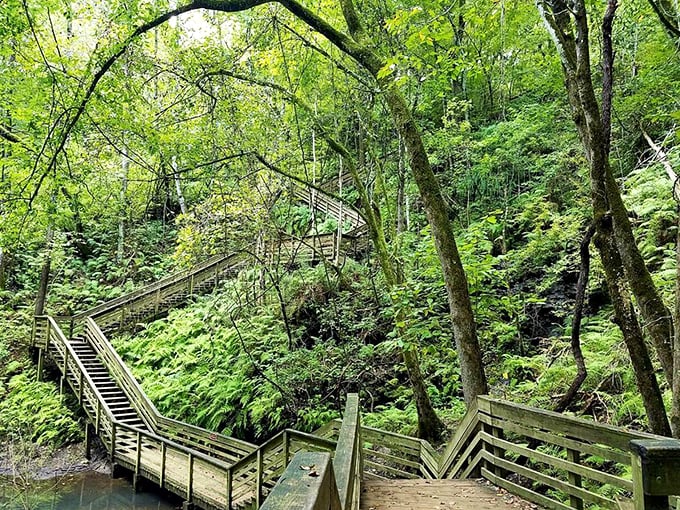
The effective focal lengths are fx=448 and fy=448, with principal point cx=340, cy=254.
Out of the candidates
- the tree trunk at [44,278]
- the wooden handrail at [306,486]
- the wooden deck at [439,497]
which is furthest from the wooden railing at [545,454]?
the tree trunk at [44,278]

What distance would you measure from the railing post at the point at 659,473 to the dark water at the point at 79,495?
1065 cm

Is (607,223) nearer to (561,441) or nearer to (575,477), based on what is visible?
(561,441)

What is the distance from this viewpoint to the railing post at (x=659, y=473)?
64.9 inches

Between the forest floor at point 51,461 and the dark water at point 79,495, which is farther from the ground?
the forest floor at point 51,461

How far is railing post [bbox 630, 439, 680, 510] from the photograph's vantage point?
1647 mm

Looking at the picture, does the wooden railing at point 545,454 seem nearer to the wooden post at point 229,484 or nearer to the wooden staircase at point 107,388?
the wooden post at point 229,484

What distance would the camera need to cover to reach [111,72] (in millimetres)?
6258

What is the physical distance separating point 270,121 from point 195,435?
7349 millimetres

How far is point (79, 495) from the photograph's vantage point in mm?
11031

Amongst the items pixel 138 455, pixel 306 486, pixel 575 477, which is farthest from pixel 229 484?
pixel 306 486

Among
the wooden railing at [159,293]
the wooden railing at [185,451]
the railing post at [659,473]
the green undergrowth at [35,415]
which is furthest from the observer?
the wooden railing at [159,293]

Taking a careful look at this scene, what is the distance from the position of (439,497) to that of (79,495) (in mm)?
10710

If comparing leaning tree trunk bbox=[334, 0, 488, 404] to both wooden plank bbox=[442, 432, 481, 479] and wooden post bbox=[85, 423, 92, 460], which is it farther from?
wooden post bbox=[85, 423, 92, 460]

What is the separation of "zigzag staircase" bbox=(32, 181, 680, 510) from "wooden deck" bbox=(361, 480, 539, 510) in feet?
0.10
